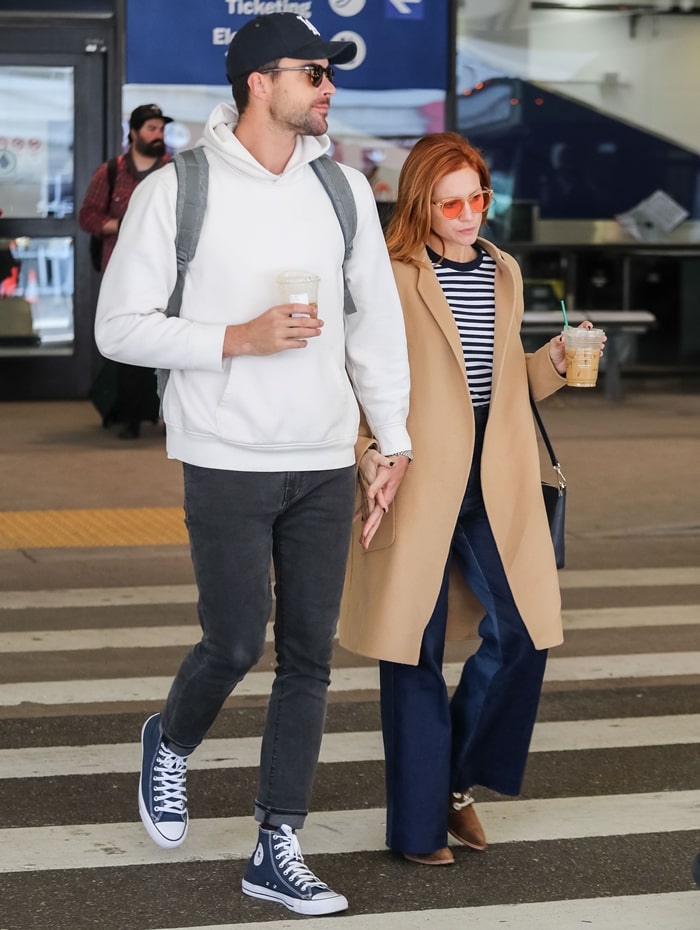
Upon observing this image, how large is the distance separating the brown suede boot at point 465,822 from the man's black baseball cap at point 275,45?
6.18 ft

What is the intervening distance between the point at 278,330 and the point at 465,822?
149cm

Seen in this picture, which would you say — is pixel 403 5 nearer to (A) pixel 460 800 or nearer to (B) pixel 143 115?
(B) pixel 143 115

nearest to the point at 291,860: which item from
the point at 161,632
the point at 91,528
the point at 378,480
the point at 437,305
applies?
the point at 378,480

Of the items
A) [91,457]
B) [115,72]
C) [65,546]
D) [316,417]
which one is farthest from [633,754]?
[115,72]

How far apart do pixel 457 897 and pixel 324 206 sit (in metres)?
1.67

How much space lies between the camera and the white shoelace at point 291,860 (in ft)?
12.9

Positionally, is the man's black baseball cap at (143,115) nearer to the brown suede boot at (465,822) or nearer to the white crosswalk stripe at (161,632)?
the white crosswalk stripe at (161,632)

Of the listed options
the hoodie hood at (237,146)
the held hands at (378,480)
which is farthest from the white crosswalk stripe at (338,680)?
the hoodie hood at (237,146)

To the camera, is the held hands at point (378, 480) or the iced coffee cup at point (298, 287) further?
the held hands at point (378, 480)

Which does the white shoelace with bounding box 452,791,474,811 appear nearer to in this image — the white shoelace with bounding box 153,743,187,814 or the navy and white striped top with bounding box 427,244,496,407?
the white shoelace with bounding box 153,743,187,814

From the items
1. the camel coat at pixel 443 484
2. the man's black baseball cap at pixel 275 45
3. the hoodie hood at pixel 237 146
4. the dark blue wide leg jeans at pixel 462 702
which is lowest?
the dark blue wide leg jeans at pixel 462 702

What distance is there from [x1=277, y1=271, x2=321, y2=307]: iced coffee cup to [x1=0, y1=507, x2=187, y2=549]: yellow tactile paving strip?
4.93 meters

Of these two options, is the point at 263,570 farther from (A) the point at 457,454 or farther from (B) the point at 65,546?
(B) the point at 65,546

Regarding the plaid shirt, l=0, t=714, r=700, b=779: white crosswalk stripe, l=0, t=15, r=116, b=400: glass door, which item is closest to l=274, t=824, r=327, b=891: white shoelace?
l=0, t=714, r=700, b=779: white crosswalk stripe
